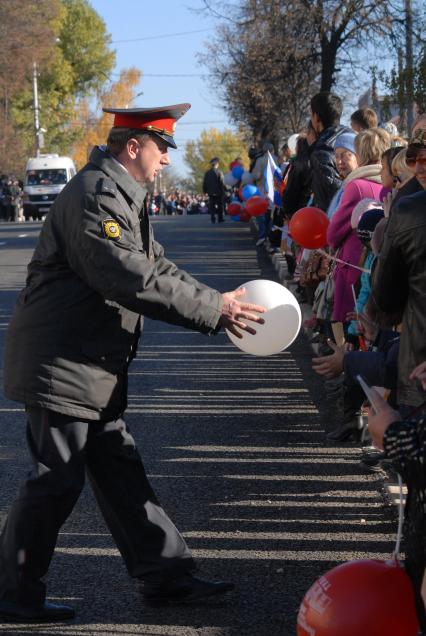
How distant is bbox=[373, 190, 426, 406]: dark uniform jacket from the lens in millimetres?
4094

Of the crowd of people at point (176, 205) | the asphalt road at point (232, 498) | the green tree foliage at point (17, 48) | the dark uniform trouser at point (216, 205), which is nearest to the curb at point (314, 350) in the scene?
the asphalt road at point (232, 498)

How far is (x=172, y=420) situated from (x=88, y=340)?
3.75m

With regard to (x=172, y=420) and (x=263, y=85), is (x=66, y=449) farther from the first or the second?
(x=263, y=85)

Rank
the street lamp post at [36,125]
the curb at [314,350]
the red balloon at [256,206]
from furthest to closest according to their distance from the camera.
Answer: the street lamp post at [36,125] → the red balloon at [256,206] → the curb at [314,350]

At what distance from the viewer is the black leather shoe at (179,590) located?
15.3 feet

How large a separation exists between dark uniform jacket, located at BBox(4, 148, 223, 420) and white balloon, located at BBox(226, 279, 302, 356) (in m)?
0.29

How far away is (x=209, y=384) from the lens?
9.61 meters

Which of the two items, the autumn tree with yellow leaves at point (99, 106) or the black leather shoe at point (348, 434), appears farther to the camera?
the autumn tree with yellow leaves at point (99, 106)

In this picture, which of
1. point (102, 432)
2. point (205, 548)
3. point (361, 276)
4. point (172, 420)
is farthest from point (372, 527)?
point (172, 420)

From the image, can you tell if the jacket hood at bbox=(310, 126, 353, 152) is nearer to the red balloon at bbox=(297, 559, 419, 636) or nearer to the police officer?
the police officer

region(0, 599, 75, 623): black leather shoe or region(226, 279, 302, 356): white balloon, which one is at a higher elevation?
region(226, 279, 302, 356): white balloon

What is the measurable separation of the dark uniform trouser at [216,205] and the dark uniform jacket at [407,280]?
1170 inches

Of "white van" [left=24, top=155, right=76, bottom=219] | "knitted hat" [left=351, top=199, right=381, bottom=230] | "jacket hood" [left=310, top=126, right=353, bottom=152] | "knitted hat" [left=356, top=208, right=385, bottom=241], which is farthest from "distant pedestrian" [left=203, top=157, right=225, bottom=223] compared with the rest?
"knitted hat" [left=356, top=208, right=385, bottom=241]

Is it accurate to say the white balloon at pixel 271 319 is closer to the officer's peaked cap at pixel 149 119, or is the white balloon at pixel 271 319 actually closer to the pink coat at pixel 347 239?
the officer's peaked cap at pixel 149 119
